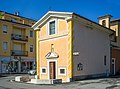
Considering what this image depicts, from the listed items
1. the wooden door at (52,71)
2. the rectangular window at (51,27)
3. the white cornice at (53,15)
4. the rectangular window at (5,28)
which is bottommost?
the wooden door at (52,71)

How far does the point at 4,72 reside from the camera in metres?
46.4

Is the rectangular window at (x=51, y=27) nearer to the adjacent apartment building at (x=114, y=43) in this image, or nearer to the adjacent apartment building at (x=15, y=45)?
the adjacent apartment building at (x=114, y=43)

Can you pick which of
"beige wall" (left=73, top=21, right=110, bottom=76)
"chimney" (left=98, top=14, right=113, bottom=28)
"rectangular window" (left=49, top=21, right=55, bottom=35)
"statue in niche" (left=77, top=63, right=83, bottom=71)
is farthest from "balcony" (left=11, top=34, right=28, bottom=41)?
"statue in niche" (left=77, top=63, right=83, bottom=71)

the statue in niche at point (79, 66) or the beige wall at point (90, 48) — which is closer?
the statue in niche at point (79, 66)

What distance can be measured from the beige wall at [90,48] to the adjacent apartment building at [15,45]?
2280 centimetres

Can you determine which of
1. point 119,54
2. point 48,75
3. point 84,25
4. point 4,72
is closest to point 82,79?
point 48,75

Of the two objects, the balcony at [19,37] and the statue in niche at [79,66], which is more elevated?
the balcony at [19,37]

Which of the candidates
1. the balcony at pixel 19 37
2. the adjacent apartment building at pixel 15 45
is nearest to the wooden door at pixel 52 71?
the adjacent apartment building at pixel 15 45

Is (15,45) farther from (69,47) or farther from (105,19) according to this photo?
(69,47)

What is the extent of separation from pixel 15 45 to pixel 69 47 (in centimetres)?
2717

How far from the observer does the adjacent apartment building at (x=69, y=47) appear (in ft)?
83.3

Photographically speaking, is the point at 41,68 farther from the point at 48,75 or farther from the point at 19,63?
the point at 19,63

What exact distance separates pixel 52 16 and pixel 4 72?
22963 mm

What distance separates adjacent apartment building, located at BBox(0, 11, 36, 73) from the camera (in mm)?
46812
